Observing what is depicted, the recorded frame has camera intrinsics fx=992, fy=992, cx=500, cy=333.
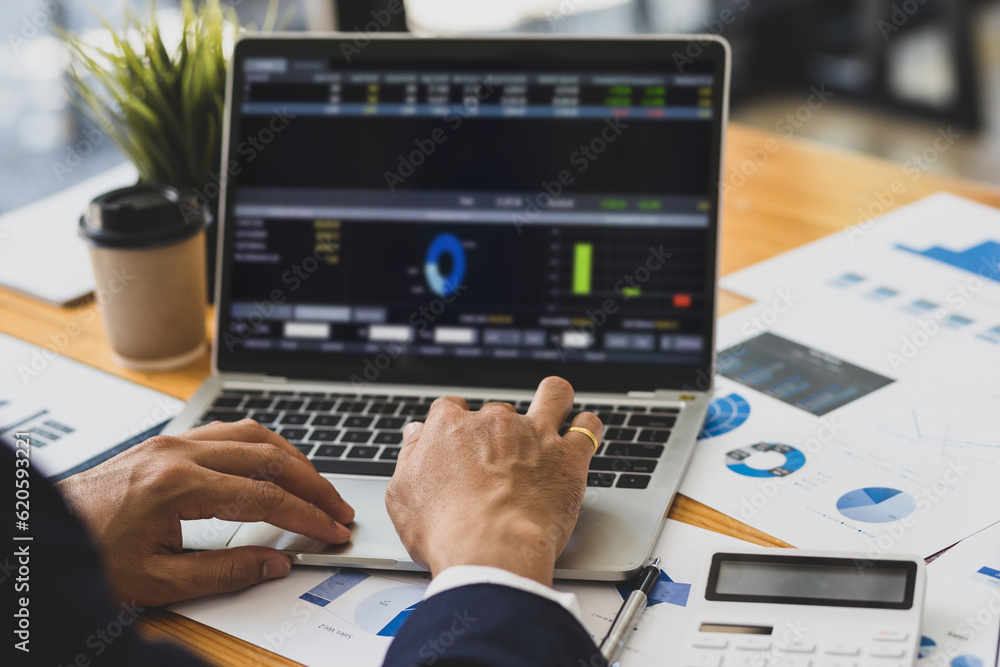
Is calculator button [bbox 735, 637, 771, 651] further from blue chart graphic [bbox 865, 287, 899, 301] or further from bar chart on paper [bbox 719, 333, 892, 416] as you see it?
blue chart graphic [bbox 865, 287, 899, 301]

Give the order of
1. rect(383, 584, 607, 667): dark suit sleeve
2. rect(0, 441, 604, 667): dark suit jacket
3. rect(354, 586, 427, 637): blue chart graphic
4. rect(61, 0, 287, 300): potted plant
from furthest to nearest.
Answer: rect(61, 0, 287, 300): potted plant, rect(354, 586, 427, 637): blue chart graphic, rect(383, 584, 607, 667): dark suit sleeve, rect(0, 441, 604, 667): dark suit jacket

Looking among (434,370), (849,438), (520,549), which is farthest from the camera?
(434,370)

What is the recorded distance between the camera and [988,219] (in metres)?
1.38

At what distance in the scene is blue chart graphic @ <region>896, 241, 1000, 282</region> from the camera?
4.13ft

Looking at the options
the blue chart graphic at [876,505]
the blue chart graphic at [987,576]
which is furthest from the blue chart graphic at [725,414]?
the blue chart graphic at [987,576]

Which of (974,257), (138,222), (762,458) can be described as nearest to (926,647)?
(762,458)

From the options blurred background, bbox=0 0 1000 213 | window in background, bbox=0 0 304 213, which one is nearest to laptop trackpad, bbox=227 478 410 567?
blurred background, bbox=0 0 1000 213

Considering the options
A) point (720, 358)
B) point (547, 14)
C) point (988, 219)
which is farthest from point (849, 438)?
point (547, 14)

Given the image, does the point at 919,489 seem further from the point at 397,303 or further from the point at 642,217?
the point at 397,303

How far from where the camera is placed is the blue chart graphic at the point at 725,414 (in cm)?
98

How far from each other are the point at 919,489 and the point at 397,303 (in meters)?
0.55

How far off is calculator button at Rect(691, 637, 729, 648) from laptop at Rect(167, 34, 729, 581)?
0.30 metres

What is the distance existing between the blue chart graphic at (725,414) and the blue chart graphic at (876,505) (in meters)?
0.15

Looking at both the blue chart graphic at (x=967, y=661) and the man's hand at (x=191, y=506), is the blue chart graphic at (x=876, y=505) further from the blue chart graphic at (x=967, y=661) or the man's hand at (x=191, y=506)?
the man's hand at (x=191, y=506)
